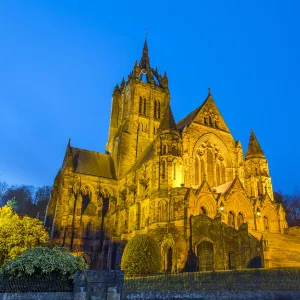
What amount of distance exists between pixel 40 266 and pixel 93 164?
134 feet

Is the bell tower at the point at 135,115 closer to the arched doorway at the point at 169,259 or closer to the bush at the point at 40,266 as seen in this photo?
the arched doorway at the point at 169,259

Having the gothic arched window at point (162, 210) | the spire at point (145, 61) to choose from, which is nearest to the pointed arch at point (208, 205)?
the gothic arched window at point (162, 210)

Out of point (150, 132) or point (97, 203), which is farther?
point (150, 132)

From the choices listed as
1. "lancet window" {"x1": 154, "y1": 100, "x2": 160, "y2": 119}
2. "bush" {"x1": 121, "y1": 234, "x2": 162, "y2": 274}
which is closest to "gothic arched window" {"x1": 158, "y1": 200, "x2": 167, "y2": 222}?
"bush" {"x1": 121, "y1": 234, "x2": 162, "y2": 274}

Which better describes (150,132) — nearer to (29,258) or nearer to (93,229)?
(93,229)

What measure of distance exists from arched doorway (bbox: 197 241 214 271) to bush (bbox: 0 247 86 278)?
18004 mm

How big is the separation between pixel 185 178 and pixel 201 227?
9.54 meters

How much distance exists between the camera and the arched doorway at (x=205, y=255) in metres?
28.1

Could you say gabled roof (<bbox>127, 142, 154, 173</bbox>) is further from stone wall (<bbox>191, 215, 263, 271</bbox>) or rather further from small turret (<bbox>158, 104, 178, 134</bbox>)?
stone wall (<bbox>191, 215, 263, 271</bbox>)

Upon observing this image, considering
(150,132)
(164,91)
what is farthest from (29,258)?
(164,91)

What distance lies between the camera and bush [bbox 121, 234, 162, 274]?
24.5 metres

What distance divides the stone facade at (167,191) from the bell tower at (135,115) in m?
0.20

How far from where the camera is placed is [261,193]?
41.4 metres

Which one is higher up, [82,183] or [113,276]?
[82,183]
